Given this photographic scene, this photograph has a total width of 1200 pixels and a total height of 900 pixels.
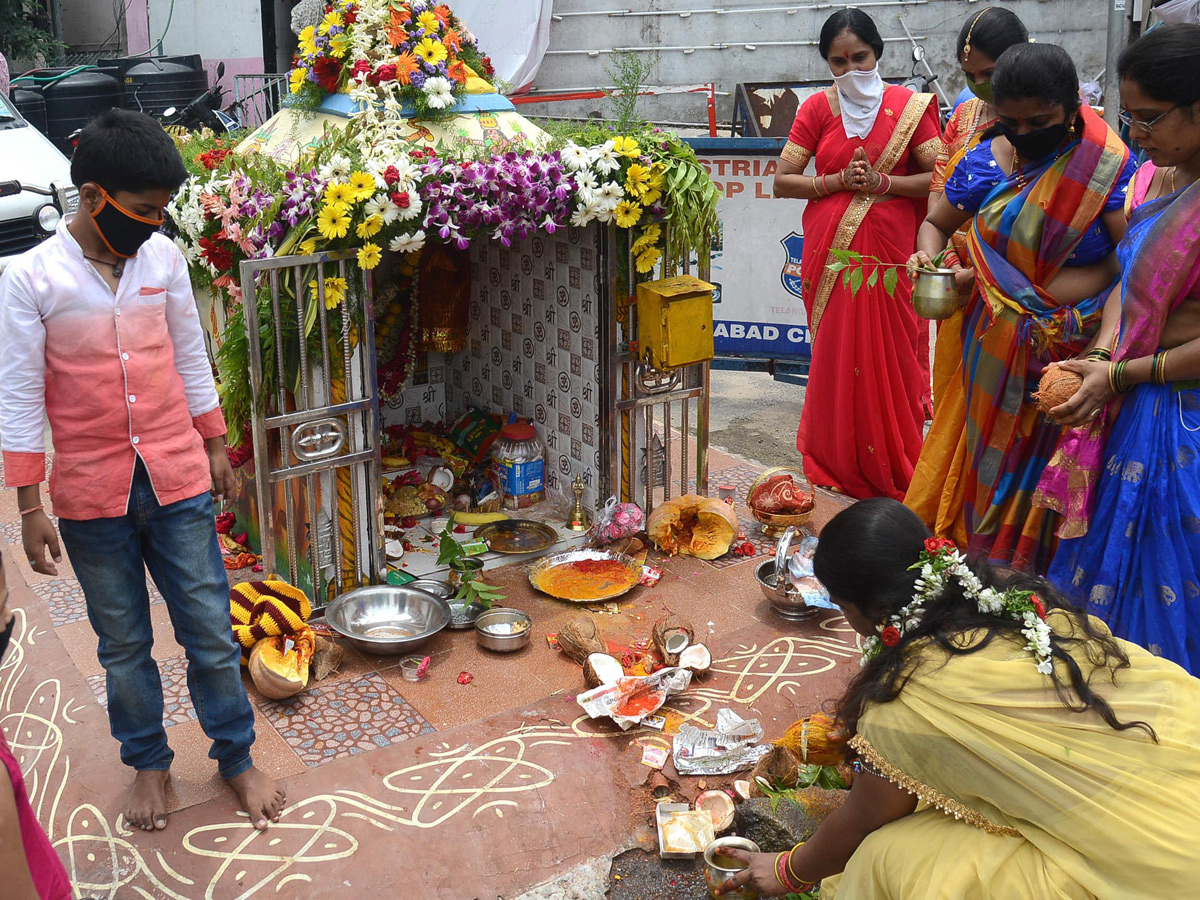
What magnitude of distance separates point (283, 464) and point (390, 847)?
5.99ft

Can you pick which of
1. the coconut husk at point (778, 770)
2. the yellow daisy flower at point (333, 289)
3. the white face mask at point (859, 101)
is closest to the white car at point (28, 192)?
the yellow daisy flower at point (333, 289)

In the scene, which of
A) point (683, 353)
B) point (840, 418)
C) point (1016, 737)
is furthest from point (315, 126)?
point (1016, 737)

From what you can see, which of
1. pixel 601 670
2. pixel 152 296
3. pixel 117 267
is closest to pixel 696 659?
pixel 601 670

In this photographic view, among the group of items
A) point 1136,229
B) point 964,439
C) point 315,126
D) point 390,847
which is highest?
point 315,126

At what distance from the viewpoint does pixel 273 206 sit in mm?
4672

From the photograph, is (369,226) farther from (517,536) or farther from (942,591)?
(942,591)

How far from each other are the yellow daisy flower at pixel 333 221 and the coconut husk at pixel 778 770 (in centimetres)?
257

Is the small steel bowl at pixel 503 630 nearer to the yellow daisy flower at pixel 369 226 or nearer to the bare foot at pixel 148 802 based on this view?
the bare foot at pixel 148 802

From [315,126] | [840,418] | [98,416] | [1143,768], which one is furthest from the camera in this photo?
[840,418]

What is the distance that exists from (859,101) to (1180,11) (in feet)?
16.6

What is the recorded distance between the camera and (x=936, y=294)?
4520mm

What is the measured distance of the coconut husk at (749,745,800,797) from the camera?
3746 mm

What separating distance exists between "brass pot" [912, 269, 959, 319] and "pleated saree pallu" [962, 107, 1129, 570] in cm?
14

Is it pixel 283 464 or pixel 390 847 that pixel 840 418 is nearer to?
pixel 283 464
